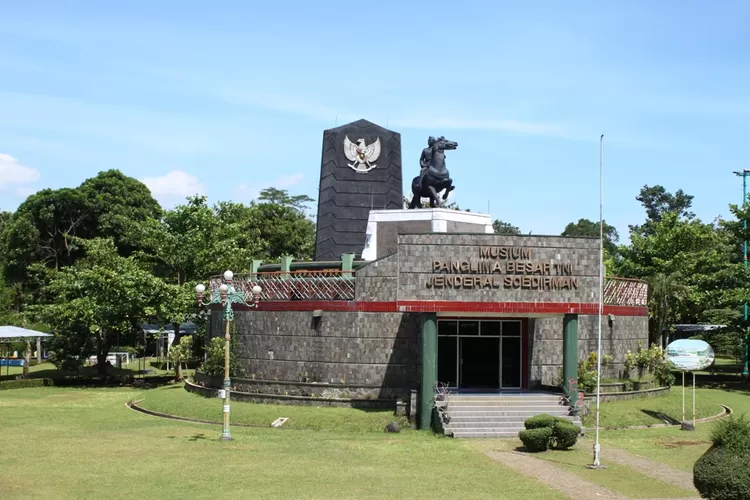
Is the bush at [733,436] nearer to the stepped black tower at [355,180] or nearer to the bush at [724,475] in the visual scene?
the bush at [724,475]

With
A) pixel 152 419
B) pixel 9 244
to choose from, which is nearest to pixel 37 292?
pixel 9 244

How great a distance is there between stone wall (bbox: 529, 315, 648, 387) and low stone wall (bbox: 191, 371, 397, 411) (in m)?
5.92

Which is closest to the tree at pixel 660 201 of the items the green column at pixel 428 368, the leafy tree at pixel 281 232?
the leafy tree at pixel 281 232

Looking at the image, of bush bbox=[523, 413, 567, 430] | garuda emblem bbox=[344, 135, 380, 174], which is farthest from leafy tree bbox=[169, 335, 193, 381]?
bush bbox=[523, 413, 567, 430]

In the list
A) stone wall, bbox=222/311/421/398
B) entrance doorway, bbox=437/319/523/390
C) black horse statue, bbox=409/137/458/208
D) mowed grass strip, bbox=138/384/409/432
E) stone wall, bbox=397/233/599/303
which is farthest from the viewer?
black horse statue, bbox=409/137/458/208

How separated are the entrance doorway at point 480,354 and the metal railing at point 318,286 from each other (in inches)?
158

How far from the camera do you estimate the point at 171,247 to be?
44.1 meters

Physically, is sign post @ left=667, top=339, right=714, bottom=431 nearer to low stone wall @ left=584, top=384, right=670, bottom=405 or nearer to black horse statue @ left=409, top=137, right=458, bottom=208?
low stone wall @ left=584, top=384, right=670, bottom=405

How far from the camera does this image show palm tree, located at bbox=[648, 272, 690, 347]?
45406 mm

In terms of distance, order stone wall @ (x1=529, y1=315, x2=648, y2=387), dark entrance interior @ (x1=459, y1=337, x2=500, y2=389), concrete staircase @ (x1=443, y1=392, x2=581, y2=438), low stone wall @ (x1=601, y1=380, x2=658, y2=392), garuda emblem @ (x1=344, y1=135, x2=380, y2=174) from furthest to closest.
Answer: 1. garuda emblem @ (x1=344, y1=135, x2=380, y2=174)
2. low stone wall @ (x1=601, y1=380, x2=658, y2=392)
3. stone wall @ (x1=529, y1=315, x2=648, y2=387)
4. dark entrance interior @ (x1=459, y1=337, x2=500, y2=389)
5. concrete staircase @ (x1=443, y1=392, x2=581, y2=438)

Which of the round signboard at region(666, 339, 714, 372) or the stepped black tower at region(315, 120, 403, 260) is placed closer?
the round signboard at region(666, 339, 714, 372)

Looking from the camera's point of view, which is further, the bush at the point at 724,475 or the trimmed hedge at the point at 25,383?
the trimmed hedge at the point at 25,383

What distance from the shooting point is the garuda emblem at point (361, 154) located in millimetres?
46750

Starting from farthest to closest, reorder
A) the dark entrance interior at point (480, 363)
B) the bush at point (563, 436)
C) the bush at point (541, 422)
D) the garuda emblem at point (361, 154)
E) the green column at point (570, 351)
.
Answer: the garuda emblem at point (361, 154) < the dark entrance interior at point (480, 363) < the green column at point (570, 351) < the bush at point (541, 422) < the bush at point (563, 436)
